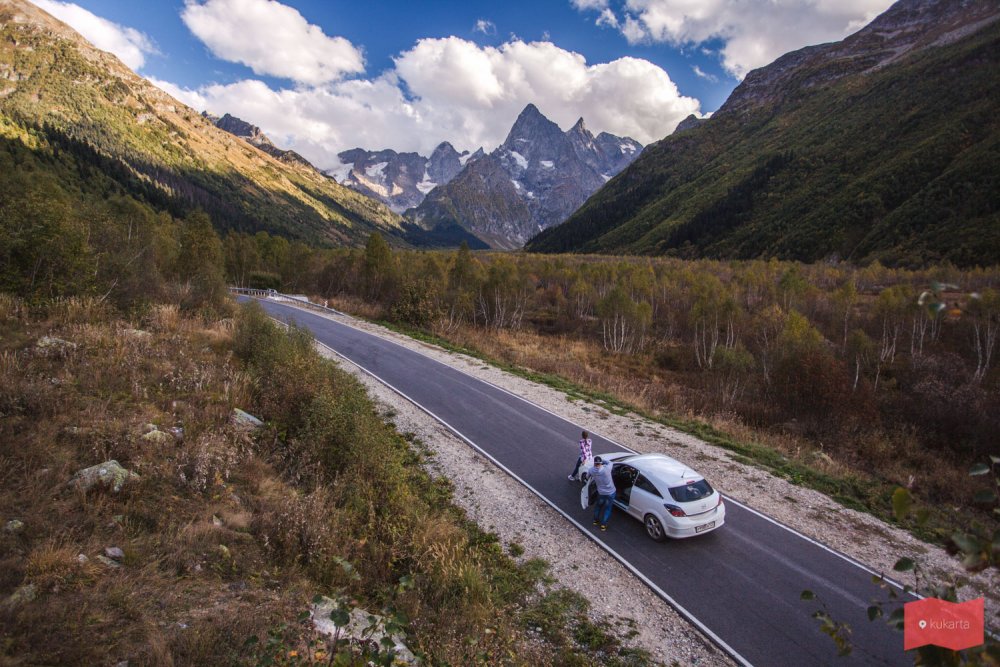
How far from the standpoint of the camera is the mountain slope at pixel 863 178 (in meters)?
81.7

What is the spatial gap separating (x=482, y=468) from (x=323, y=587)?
7.80m

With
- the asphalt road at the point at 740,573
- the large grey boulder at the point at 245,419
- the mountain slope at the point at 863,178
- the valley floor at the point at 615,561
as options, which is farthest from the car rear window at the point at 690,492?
the mountain slope at the point at 863,178

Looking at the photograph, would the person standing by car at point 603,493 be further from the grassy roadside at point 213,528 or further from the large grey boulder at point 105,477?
the large grey boulder at point 105,477

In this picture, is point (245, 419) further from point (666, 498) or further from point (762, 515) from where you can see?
point (762, 515)

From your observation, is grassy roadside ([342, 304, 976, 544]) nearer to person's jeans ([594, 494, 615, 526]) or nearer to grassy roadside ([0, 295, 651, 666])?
person's jeans ([594, 494, 615, 526])

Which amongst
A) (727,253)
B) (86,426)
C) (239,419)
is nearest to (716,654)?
(239,419)

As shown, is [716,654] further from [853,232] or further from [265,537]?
[853,232]

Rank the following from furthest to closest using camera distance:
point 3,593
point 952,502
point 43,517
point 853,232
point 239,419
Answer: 1. point 853,232
2. point 952,502
3. point 239,419
4. point 43,517
5. point 3,593

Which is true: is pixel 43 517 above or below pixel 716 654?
above

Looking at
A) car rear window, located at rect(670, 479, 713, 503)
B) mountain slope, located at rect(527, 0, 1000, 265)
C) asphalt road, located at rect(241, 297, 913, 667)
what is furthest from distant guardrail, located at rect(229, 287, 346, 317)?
mountain slope, located at rect(527, 0, 1000, 265)

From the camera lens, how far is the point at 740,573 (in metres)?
10.3

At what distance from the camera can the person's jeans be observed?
38.8 feet

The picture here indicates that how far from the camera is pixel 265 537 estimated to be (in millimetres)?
7625

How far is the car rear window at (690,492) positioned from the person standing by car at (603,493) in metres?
1.47
